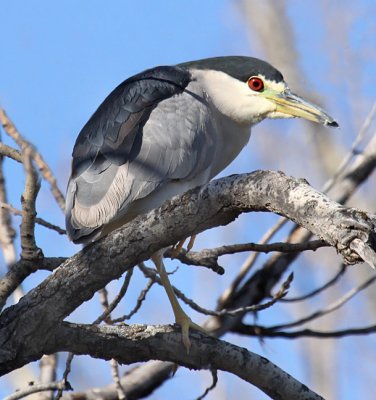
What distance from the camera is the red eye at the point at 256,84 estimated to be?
187 inches

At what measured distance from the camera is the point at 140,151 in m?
4.22

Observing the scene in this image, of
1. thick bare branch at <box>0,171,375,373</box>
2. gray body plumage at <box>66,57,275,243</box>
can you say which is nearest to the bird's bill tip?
gray body plumage at <box>66,57,275,243</box>

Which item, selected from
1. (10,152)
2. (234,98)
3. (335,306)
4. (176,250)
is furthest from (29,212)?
(335,306)

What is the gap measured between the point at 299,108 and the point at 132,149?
0.95 meters

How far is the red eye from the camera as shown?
4.75 metres

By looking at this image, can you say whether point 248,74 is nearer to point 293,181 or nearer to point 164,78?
point 164,78

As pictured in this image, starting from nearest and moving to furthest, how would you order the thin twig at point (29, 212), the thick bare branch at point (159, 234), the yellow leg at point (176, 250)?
the thick bare branch at point (159, 234), the thin twig at point (29, 212), the yellow leg at point (176, 250)

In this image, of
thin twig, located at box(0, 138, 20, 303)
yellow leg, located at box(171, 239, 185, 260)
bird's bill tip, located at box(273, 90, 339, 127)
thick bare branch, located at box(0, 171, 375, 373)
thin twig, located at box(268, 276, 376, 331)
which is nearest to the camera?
thick bare branch, located at box(0, 171, 375, 373)

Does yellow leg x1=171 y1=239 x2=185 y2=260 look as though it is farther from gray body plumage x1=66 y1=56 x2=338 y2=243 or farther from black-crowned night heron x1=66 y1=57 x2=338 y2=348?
gray body plumage x1=66 y1=56 x2=338 y2=243

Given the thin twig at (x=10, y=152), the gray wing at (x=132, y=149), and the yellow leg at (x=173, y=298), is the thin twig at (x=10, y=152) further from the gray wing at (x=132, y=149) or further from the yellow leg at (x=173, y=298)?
the yellow leg at (x=173, y=298)

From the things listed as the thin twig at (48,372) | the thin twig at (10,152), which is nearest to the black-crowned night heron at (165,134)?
the thin twig at (10,152)

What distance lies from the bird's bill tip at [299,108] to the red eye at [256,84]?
0.50 ft

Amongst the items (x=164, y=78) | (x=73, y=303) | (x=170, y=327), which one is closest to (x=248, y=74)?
(x=164, y=78)

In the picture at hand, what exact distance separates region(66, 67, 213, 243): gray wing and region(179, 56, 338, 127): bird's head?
24cm
